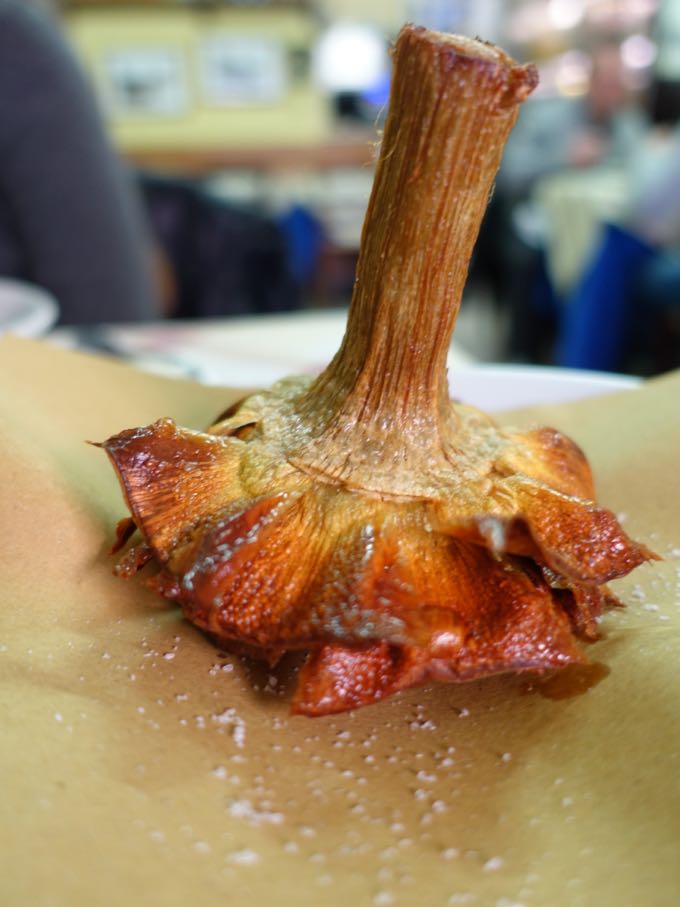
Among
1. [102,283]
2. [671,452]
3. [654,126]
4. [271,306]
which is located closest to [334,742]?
[671,452]

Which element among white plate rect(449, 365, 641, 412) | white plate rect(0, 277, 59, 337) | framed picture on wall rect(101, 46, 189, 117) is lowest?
white plate rect(0, 277, 59, 337)

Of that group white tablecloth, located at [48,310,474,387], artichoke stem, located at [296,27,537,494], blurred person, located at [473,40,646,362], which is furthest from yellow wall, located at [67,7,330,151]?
artichoke stem, located at [296,27,537,494]

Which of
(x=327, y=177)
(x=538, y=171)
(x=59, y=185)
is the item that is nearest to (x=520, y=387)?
(x=59, y=185)

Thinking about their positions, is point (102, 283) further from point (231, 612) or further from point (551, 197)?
point (551, 197)

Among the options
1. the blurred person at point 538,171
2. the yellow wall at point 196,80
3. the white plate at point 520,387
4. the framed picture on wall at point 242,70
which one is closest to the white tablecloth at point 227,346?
the white plate at point 520,387

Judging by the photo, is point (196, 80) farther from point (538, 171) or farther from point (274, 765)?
point (274, 765)

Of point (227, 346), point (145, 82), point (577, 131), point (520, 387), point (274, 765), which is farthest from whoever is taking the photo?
point (577, 131)

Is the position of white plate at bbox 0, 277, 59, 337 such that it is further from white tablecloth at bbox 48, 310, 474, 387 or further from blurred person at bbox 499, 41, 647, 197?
blurred person at bbox 499, 41, 647, 197
